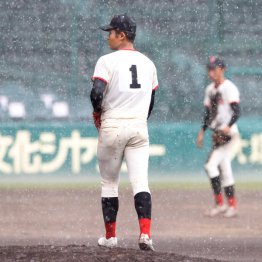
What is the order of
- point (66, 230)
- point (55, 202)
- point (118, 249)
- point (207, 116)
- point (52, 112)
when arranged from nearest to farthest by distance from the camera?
point (118, 249), point (66, 230), point (207, 116), point (55, 202), point (52, 112)

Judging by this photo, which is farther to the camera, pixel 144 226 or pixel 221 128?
pixel 221 128

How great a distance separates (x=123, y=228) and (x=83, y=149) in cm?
557

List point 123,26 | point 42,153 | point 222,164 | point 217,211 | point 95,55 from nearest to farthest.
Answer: point 123,26 → point 217,211 → point 222,164 → point 42,153 → point 95,55

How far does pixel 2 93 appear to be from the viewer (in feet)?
61.0

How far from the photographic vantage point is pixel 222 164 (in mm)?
14039

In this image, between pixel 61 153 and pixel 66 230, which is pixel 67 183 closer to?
pixel 61 153

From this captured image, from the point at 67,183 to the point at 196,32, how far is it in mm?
3315

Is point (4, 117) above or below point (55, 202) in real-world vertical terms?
above

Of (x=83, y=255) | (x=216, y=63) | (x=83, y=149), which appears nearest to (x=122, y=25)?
(x=83, y=255)

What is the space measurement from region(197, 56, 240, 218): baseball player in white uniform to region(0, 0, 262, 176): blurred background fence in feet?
13.4

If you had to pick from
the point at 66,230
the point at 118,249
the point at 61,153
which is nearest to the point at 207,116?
the point at 66,230

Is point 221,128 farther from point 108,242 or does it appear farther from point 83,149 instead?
point 108,242

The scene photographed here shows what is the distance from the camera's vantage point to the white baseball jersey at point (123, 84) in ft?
29.6

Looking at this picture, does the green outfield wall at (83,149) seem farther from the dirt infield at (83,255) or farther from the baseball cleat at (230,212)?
the dirt infield at (83,255)
